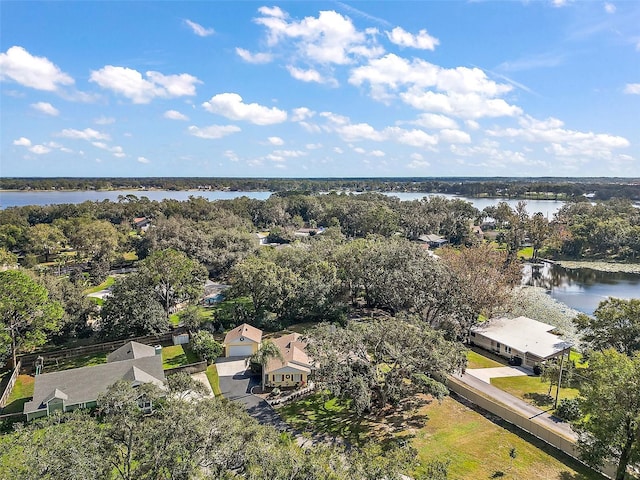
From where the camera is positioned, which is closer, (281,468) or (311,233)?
(281,468)

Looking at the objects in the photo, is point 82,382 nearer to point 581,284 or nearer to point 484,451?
point 484,451

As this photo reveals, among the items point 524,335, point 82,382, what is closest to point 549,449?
point 524,335

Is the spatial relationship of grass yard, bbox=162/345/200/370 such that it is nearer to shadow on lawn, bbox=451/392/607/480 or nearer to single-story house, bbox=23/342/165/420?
single-story house, bbox=23/342/165/420

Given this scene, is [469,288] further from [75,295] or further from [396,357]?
[75,295]

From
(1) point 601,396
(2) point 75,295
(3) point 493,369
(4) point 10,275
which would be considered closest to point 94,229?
(2) point 75,295

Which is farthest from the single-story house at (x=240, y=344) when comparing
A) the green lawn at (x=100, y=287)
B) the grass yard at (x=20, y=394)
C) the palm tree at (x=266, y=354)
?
the green lawn at (x=100, y=287)

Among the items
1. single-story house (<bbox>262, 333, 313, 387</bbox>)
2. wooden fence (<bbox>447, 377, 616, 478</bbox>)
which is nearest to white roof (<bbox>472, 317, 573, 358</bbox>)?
wooden fence (<bbox>447, 377, 616, 478</bbox>)

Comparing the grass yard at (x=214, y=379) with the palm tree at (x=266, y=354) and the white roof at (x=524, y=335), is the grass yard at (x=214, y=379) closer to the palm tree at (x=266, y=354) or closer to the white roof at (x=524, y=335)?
the palm tree at (x=266, y=354)
